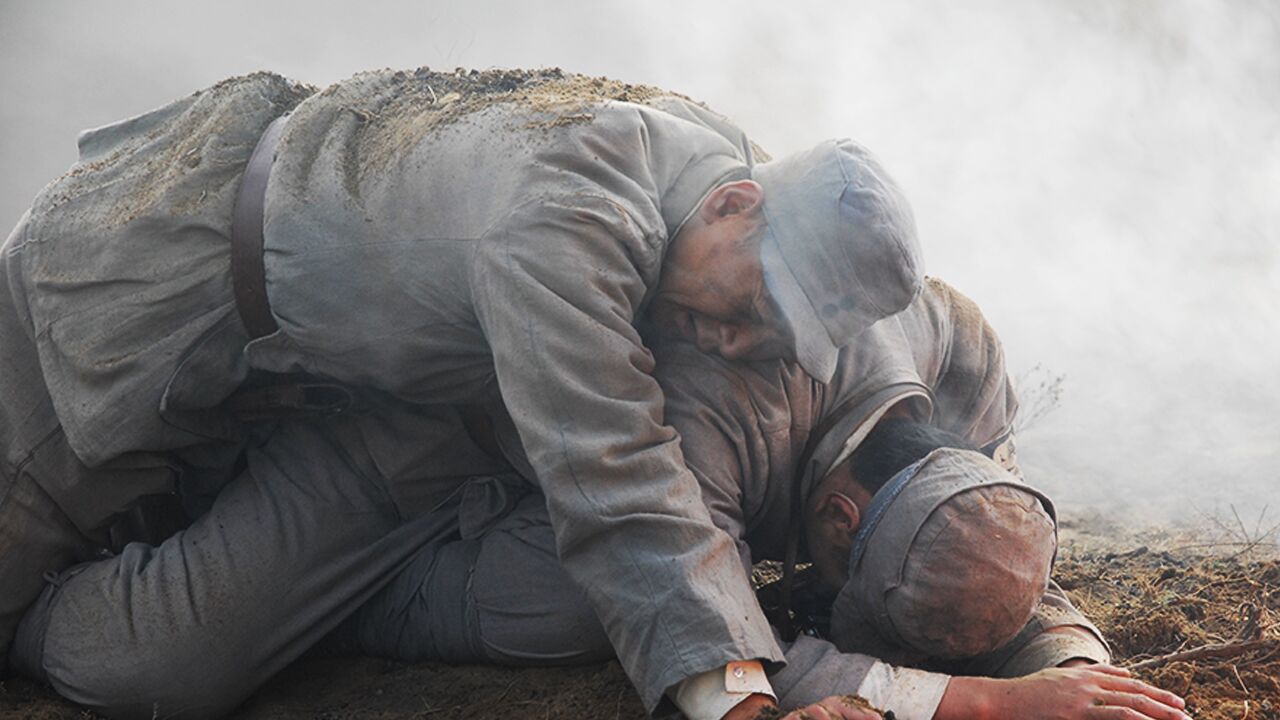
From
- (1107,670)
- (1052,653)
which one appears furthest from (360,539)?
(1107,670)

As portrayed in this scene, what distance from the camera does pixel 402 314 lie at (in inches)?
117

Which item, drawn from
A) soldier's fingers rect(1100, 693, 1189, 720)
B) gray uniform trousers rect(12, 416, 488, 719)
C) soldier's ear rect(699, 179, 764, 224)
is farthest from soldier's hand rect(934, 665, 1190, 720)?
gray uniform trousers rect(12, 416, 488, 719)

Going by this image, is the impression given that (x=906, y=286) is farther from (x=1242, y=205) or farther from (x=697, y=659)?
(x=1242, y=205)

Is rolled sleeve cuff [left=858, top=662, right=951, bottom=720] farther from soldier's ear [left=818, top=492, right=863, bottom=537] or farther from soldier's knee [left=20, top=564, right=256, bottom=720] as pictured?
soldier's knee [left=20, top=564, right=256, bottom=720]

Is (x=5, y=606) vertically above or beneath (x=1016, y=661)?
above

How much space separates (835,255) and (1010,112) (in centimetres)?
828

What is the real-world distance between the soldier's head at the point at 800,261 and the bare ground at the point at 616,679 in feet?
3.13

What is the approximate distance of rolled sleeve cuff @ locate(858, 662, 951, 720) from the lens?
106 inches

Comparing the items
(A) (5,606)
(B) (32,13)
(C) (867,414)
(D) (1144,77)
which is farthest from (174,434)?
(D) (1144,77)

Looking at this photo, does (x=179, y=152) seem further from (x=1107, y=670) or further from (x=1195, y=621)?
(x=1195, y=621)

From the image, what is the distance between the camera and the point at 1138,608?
3.89 metres

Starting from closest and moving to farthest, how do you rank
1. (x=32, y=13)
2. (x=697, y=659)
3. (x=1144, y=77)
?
(x=697, y=659) < (x=32, y=13) < (x=1144, y=77)

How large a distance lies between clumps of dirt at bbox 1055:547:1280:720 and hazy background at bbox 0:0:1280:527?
2.93 metres

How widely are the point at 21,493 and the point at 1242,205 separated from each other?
9.00m
